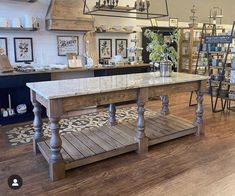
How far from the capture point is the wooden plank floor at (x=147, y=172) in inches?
93.1

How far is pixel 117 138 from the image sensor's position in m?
3.29

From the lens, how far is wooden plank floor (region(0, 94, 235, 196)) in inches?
93.1

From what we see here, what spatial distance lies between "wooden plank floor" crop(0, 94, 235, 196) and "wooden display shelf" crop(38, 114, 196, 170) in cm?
8

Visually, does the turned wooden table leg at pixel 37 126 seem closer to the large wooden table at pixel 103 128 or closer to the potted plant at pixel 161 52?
the large wooden table at pixel 103 128

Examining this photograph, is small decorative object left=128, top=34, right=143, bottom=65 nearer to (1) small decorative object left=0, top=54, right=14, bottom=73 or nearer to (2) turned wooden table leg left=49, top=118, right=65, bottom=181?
(1) small decorative object left=0, top=54, right=14, bottom=73

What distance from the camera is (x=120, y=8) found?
17.9 feet

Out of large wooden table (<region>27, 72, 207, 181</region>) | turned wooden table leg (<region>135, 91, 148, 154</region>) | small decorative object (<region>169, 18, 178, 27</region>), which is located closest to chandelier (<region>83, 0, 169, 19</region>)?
small decorative object (<region>169, 18, 178, 27</region>)

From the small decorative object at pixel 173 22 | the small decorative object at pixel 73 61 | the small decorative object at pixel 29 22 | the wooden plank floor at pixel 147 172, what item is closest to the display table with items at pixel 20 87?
the small decorative object at pixel 73 61

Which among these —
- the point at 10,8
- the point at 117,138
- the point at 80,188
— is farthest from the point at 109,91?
the point at 10,8

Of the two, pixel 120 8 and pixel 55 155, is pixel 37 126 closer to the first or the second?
pixel 55 155

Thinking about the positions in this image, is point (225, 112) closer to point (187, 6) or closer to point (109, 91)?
point (109, 91)

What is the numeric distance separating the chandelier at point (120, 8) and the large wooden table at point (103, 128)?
41.9 inches

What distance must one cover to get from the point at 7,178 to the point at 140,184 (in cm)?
138

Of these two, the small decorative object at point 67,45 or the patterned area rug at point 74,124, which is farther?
the small decorative object at point 67,45
